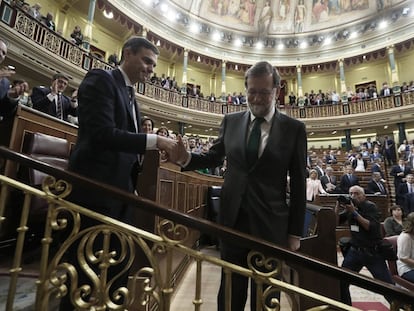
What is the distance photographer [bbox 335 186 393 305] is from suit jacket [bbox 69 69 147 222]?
2531 mm

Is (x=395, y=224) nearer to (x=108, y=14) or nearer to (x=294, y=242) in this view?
(x=294, y=242)

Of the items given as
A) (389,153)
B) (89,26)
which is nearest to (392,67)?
(389,153)

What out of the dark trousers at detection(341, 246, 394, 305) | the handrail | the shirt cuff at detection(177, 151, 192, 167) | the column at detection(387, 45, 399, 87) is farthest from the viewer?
the column at detection(387, 45, 399, 87)

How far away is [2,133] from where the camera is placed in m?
1.90

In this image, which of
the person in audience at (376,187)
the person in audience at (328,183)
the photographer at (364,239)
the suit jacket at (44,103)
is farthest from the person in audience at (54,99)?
the person in audience at (376,187)

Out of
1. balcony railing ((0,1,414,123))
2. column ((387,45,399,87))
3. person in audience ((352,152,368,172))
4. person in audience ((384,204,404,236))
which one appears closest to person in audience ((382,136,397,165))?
person in audience ((352,152,368,172))

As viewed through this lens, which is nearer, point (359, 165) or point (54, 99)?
point (54, 99)

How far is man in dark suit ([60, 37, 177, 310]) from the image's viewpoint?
1.05m

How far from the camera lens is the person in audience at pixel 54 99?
10.1ft

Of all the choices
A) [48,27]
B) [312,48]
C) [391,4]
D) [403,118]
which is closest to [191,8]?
[312,48]

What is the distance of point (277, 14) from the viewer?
16.1m

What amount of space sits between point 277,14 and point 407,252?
56.1 ft

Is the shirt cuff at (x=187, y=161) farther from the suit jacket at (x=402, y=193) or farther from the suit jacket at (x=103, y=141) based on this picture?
the suit jacket at (x=402, y=193)

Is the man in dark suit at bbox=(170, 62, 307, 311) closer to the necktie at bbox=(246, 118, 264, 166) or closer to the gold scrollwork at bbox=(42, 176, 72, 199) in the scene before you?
the necktie at bbox=(246, 118, 264, 166)
